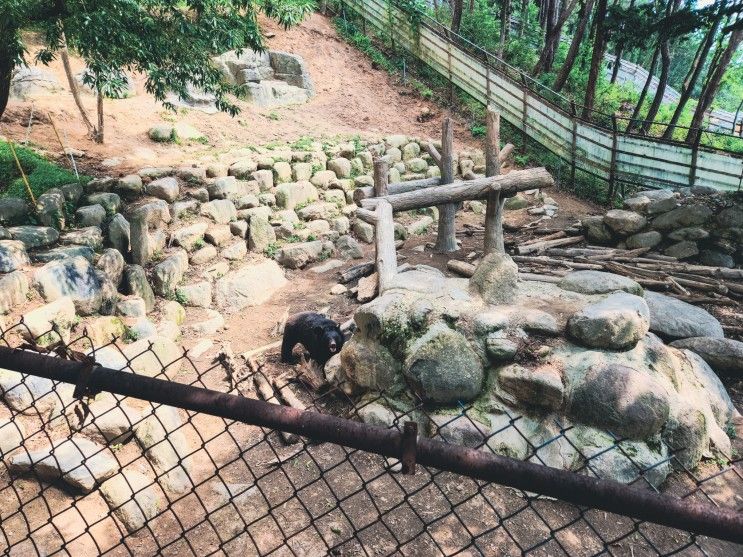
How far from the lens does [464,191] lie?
7.32 meters

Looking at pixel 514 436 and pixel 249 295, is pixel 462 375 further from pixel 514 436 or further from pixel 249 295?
pixel 249 295

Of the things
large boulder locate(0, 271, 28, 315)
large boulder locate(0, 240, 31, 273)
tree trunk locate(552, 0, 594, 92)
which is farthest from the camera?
tree trunk locate(552, 0, 594, 92)

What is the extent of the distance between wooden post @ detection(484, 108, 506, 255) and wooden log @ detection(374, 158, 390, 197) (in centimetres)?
160

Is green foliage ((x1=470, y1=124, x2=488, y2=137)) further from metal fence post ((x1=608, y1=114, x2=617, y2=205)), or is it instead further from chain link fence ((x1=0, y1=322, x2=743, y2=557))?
chain link fence ((x1=0, y1=322, x2=743, y2=557))

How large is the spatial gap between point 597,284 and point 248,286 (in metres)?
4.53

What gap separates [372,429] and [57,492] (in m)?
2.63

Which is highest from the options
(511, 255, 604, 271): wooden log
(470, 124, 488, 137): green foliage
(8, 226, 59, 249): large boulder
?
(8, 226, 59, 249): large boulder

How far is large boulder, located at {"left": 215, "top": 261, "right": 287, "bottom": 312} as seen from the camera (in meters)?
6.78

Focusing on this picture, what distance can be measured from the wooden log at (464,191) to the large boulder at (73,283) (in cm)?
372

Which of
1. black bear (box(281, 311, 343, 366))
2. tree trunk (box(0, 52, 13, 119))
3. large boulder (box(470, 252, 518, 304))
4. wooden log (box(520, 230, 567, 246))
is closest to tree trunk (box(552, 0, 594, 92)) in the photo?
wooden log (box(520, 230, 567, 246))

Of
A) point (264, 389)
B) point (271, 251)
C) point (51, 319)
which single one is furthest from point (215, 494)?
point (271, 251)

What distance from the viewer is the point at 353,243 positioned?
855 centimetres

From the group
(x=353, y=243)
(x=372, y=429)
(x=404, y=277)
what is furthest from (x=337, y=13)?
(x=372, y=429)

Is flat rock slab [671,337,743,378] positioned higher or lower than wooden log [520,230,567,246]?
higher
